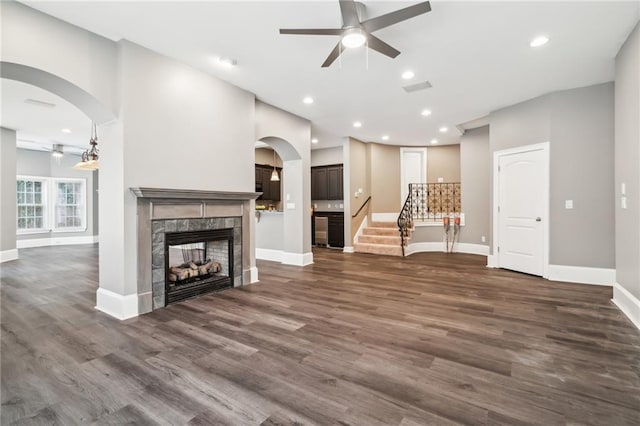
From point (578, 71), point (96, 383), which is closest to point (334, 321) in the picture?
point (96, 383)

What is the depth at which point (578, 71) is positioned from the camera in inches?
161

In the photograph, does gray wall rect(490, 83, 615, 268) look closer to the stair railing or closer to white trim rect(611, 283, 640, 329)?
white trim rect(611, 283, 640, 329)

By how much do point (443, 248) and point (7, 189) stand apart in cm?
1080

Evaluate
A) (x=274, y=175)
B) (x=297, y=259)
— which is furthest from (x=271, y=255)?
(x=274, y=175)

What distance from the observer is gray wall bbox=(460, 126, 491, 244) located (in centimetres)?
735

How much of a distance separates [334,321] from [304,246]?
3.17 meters

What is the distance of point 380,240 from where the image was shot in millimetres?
7977

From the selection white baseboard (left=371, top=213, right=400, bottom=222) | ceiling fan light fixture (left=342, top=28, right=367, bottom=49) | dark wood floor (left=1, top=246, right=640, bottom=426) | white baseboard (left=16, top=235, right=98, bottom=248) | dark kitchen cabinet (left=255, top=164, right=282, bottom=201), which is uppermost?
ceiling fan light fixture (left=342, top=28, right=367, bottom=49)

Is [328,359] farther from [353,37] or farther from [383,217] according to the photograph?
[383,217]

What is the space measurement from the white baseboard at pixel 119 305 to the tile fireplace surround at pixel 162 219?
62 millimetres

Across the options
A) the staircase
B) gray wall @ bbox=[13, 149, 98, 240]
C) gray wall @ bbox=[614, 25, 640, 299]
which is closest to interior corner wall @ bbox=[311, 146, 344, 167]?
the staircase

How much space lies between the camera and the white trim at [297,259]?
6.11 metres

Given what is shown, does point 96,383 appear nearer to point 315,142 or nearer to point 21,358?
point 21,358

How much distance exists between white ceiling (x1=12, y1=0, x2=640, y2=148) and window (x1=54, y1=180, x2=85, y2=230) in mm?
9028
